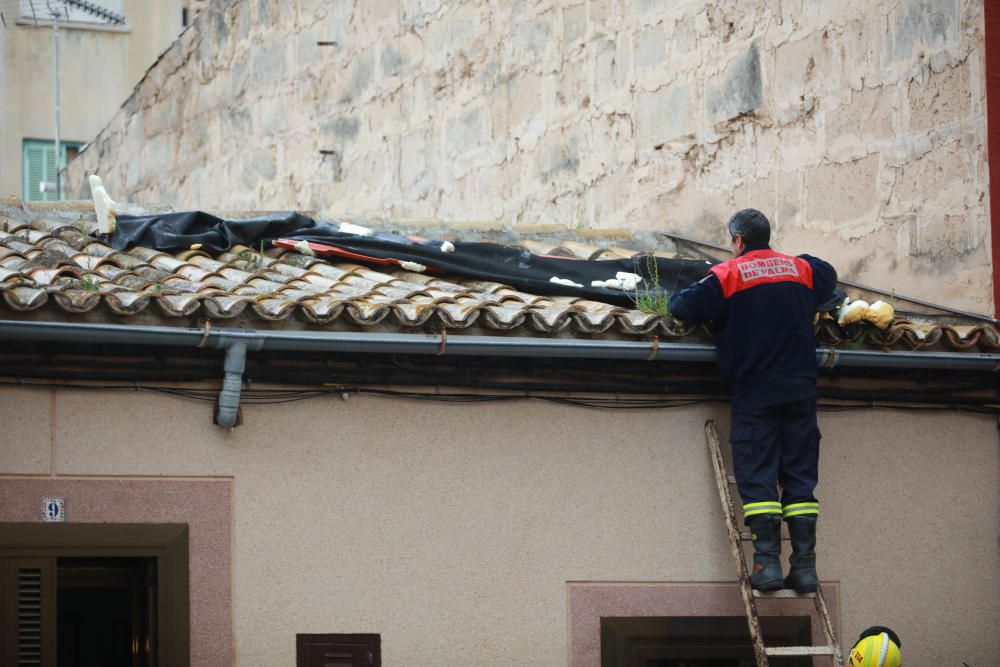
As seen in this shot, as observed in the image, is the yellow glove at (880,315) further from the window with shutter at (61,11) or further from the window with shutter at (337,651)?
the window with shutter at (61,11)

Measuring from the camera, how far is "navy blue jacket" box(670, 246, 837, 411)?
7.62m

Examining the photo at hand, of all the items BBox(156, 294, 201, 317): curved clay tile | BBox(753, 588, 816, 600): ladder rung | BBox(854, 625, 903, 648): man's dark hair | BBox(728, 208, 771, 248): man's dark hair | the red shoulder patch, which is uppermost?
BBox(728, 208, 771, 248): man's dark hair

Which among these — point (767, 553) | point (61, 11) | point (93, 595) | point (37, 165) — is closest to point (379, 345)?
point (93, 595)

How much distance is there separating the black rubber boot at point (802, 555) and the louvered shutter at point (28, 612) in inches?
131

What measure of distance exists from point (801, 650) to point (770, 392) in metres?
1.17

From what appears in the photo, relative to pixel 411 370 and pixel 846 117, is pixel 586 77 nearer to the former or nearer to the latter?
pixel 846 117

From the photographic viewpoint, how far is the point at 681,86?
11.1m

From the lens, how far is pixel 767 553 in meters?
7.60

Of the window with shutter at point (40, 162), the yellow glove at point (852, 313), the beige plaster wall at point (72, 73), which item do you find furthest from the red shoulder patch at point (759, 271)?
the beige plaster wall at point (72, 73)

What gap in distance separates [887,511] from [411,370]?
2.49 m

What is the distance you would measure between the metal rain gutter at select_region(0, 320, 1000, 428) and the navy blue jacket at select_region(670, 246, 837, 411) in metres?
0.15

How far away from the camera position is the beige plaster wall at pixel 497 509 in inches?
297

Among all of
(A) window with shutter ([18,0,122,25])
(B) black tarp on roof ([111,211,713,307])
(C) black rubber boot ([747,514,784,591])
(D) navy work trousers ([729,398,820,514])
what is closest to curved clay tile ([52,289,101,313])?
(B) black tarp on roof ([111,211,713,307])

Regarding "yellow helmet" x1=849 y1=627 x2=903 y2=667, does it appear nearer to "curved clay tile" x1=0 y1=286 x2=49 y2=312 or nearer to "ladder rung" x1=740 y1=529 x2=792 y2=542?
"ladder rung" x1=740 y1=529 x2=792 y2=542
